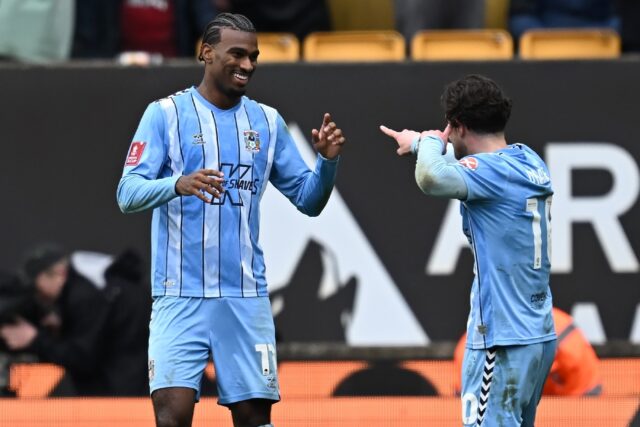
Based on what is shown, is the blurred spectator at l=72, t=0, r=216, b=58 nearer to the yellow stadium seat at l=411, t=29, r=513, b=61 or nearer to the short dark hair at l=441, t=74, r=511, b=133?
the yellow stadium seat at l=411, t=29, r=513, b=61

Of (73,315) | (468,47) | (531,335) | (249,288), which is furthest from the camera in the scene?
(468,47)

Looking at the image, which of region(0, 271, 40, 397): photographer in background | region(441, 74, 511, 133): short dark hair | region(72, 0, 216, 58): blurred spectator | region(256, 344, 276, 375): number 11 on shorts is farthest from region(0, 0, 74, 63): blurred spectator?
region(441, 74, 511, 133): short dark hair

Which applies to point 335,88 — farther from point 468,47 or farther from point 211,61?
point 211,61

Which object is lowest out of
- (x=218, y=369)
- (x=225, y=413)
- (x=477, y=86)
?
Result: (x=225, y=413)

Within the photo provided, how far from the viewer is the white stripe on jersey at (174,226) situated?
578 centimetres

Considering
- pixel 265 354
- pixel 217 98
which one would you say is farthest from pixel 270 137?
pixel 265 354

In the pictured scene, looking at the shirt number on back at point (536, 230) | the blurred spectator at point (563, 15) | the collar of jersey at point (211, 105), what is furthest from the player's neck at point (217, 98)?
the blurred spectator at point (563, 15)

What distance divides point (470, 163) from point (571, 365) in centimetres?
267

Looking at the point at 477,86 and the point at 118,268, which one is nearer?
the point at 477,86

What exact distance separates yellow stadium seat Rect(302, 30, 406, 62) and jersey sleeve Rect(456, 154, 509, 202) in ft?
14.7

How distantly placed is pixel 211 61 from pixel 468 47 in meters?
4.38

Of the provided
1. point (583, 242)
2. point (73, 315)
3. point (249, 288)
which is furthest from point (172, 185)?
point (583, 242)

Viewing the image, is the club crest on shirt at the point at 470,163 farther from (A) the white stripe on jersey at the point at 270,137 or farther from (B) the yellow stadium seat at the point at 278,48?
(B) the yellow stadium seat at the point at 278,48

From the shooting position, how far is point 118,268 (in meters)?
9.46
